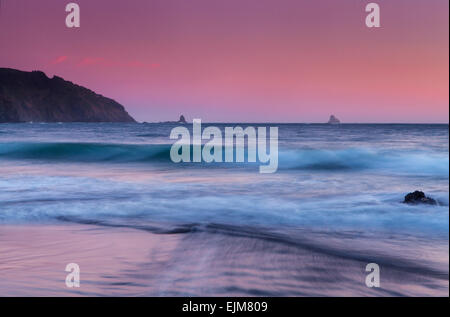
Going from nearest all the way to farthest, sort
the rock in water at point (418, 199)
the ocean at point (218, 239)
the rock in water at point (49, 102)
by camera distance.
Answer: the ocean at point (218, 239)
the rock in water at point (418, 199)
the rock in water at point (49, 102)

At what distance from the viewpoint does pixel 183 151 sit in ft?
84.3

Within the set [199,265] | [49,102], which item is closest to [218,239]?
[199,265]

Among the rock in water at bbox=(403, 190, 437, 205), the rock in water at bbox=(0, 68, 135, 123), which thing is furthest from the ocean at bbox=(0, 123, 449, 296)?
the rock in water at bbox=(0, 68, 135, 123)

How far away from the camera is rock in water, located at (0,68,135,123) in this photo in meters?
140

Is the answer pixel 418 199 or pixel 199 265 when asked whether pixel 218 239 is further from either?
pixel 418 199

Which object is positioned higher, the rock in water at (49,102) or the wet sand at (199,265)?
the rock in water at (49,102)

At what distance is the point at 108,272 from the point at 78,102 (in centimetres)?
17519

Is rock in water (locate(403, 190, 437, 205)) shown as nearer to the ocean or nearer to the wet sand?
the ocean

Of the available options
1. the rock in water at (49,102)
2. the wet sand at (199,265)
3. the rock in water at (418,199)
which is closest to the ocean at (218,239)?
the wet sand at (199,265)

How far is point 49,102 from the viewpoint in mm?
159750

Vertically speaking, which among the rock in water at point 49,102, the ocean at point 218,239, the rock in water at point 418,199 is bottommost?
the ocean at point 218,239

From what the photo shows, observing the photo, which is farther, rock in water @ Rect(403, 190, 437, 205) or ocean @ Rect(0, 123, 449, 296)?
rock in water @ Rect(403, 190, 437, 205)

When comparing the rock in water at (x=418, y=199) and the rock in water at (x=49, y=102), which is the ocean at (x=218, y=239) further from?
the rock in water at (x=49, y=102)

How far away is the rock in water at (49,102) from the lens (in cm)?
13962
